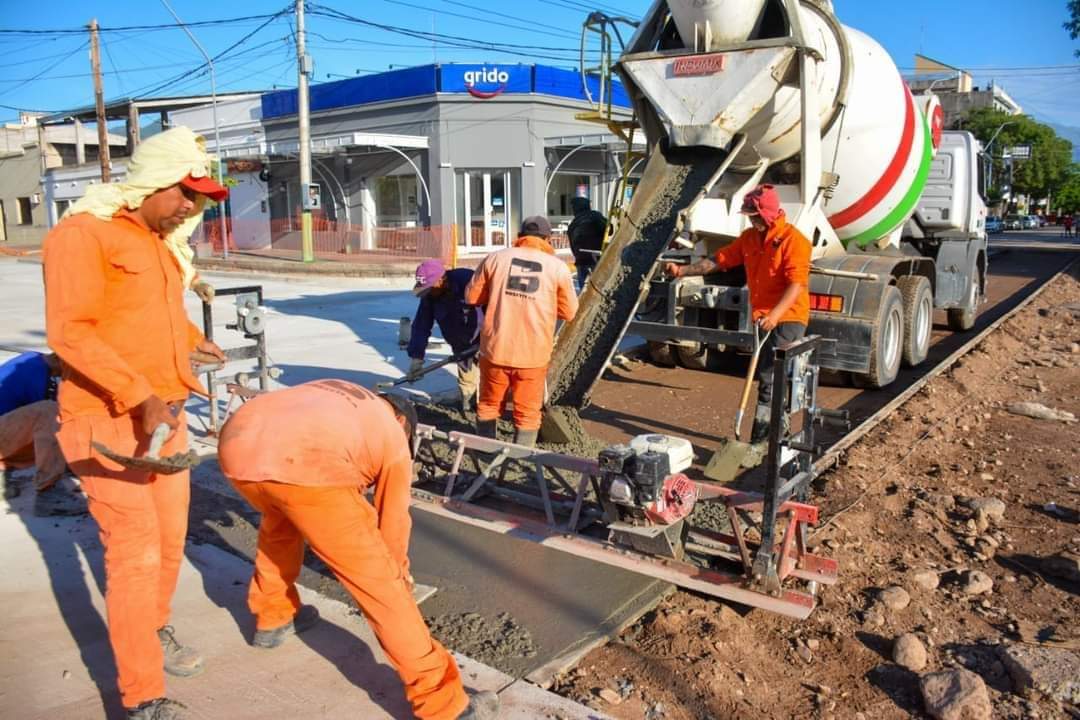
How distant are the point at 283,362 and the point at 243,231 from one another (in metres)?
21.8

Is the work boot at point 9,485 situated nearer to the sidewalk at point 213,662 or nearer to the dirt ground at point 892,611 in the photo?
the sidewalk at point 213,662

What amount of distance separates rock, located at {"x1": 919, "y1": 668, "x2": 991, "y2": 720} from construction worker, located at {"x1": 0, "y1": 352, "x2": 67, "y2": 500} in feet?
14.0

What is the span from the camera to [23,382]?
5.23 meters

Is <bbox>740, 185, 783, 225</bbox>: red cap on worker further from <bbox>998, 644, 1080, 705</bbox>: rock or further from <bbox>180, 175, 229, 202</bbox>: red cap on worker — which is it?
<bbox>180, 175, 229, 202</bbox>: red cap on worker

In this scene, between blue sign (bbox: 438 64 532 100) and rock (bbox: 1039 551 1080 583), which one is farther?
blue sign (bbox: 438 64 532 100)

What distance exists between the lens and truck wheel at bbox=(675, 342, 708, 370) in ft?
27.6

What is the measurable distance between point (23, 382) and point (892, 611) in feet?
16.7

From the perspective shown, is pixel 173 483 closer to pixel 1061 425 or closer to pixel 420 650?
pixel 420 650

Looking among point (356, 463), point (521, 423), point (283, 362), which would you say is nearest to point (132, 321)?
point (356, 463)

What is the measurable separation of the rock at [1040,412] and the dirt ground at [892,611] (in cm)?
66

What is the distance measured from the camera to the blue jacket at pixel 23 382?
518cm

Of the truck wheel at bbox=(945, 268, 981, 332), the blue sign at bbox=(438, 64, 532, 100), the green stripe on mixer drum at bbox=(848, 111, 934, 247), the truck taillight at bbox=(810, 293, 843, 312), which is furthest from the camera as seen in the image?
the blue sign at bbox=(438, 64, 532, 100)

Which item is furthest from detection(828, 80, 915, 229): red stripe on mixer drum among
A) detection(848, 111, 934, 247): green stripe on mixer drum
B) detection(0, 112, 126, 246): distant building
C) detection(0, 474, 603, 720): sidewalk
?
detection(0, 112, 126, 246): distant building

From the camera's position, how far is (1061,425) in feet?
21.1
